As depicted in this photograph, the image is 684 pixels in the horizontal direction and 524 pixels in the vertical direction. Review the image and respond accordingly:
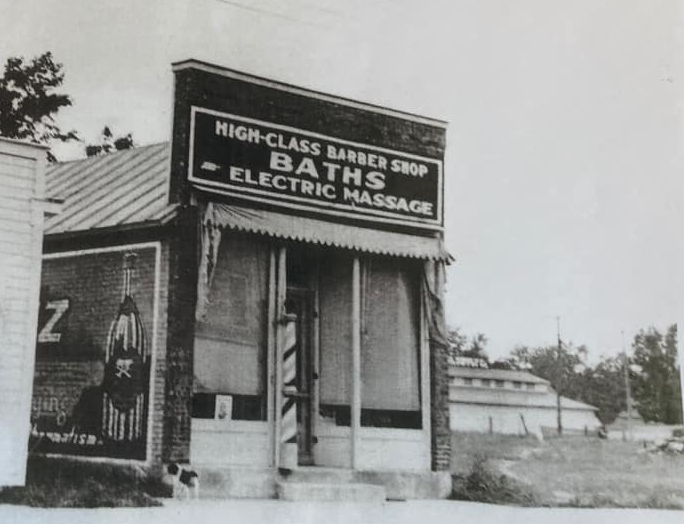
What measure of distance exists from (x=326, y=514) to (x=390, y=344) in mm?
1496

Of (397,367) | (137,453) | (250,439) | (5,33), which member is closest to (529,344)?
(397,367)

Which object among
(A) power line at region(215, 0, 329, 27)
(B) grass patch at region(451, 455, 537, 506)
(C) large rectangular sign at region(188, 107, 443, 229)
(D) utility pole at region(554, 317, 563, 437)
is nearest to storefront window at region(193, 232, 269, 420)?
(C) large rectangular sign at region(188, 107, 443, 229)

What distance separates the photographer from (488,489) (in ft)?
24.6

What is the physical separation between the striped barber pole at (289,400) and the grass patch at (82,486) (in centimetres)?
96

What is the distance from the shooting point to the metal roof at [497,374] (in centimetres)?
757

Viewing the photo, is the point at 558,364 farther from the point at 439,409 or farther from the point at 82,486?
the point at 82,486

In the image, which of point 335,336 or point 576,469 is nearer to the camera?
point 335,336

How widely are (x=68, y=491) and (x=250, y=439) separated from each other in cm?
138

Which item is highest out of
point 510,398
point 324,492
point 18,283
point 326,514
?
point 18,283

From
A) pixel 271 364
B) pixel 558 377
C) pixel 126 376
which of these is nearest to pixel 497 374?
pixel 558 377

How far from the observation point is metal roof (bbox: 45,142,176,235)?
6.29m

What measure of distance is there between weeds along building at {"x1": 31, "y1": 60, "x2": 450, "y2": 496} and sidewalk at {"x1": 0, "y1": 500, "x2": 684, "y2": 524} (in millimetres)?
232

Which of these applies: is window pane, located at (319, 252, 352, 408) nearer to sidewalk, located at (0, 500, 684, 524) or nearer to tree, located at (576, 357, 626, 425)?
sidewalk, located at (0, 500, 684, 524)

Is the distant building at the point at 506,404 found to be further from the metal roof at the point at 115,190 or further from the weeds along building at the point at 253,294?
the metal roof at the point at 115,190
